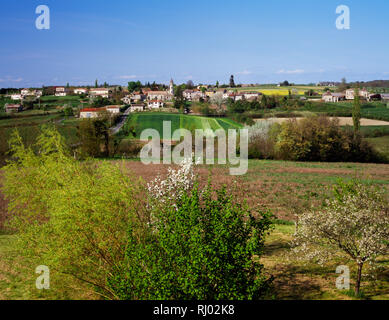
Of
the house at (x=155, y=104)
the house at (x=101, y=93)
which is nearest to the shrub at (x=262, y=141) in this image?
the house at (x=155, y=104)

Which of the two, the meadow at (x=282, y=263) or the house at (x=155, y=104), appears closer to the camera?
the meadow at (x=282, y=263)

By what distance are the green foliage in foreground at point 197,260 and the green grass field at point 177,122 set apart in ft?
219

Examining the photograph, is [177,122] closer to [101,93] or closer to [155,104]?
[155,104]

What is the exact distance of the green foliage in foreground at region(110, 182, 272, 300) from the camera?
827 centimetres

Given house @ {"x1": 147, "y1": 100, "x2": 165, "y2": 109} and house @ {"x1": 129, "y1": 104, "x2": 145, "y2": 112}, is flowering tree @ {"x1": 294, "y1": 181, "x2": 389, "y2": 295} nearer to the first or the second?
house @ {"x1": 129, "y1": 104, "x2": 145, "y2": 112}

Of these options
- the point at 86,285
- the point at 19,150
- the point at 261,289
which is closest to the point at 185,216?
the point at 261,289

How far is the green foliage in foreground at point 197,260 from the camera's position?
8266 mm

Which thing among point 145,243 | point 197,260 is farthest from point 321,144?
point 197,260

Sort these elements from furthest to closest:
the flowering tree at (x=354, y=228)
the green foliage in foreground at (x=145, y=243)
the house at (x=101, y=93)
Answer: the house at (x=101, y=93), the flowering tree at (x=354, y=228), the green foliage in foreground at (x=145, y=243)

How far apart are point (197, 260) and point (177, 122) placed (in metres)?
84.4

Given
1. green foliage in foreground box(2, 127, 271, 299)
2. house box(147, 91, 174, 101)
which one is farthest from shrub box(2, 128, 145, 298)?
house box(147, 91, 174, 101)

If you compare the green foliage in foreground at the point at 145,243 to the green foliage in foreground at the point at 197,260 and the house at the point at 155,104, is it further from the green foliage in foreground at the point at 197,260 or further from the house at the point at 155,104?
the house at the point at 155,104

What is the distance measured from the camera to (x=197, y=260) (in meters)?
8.17

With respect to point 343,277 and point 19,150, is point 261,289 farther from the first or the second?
point 19,150
